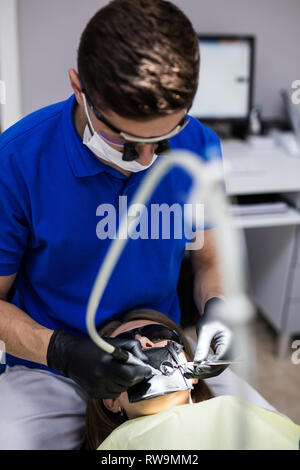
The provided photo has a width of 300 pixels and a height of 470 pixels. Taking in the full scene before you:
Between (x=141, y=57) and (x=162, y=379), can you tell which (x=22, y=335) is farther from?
(x=141, y=57)

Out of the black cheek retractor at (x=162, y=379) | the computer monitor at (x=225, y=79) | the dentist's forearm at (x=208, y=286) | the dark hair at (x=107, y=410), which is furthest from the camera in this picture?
the computer monitor at (x=225, y=79)

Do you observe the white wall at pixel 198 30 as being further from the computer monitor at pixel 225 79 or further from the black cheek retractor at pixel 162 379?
the black cheek retractor at pixel 162 379

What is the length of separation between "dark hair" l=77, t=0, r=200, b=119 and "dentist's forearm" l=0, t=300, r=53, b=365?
0.52 metres

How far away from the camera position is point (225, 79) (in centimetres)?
221

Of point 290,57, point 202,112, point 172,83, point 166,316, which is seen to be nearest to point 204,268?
point 166,316

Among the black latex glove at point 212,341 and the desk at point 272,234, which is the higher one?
the black latex glove at point 212,341

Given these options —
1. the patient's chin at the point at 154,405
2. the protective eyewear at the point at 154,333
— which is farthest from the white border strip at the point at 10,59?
the patient's chin at the point at 154,405

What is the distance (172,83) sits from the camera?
2.21ft

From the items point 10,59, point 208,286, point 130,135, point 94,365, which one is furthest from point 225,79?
point 94,365

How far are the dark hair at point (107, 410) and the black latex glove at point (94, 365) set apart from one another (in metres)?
0.16

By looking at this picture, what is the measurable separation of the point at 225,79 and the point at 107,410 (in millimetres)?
1716

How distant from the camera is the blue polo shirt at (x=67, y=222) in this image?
0.95 m

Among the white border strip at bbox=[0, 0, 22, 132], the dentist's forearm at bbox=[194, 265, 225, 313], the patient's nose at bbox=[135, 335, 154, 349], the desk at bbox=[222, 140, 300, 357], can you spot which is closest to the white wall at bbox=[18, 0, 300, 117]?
the white border strip at bbox=[0, 0, 22, 132]

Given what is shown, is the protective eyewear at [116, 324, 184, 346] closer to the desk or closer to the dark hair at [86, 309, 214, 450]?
the dark hair at [86, 309, 214, 450]
